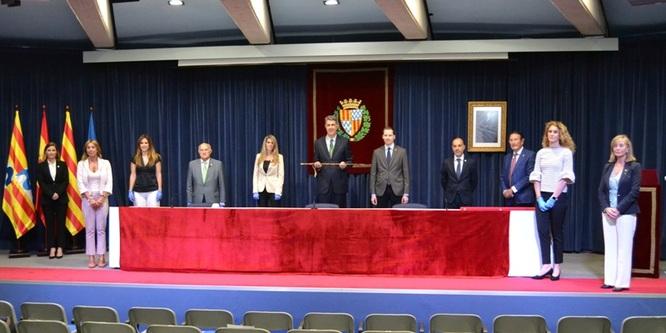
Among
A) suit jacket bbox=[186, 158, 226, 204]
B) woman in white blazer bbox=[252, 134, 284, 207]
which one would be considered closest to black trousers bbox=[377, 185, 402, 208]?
woman in white blazer bbox=[252, 134, 284, 207]

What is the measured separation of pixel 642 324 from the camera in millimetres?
3971

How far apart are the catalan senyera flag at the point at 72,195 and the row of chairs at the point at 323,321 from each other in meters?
3.67

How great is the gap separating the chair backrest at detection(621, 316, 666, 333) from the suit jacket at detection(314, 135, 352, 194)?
410 cm

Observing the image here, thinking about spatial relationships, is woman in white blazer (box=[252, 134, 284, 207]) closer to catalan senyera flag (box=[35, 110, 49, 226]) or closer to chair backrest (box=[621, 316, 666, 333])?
catalan senyera flag (box=[35, 110, 49, 226])

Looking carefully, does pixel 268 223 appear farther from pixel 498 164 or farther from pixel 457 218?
pixel 498 164

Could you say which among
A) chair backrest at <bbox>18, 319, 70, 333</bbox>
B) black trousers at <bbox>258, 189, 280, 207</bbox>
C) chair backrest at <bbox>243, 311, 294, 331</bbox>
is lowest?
chair backrest at <bbox>243, 311, 294, 331</bbox>

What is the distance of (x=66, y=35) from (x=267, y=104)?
108 inches

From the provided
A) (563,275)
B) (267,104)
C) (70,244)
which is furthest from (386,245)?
(70,244)

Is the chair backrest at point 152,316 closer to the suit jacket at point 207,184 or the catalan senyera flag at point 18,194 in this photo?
the suit jacket at point 207,184

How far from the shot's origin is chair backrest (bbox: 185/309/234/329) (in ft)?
14.8

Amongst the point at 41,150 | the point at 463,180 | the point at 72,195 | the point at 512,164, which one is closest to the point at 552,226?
the point at 512,164

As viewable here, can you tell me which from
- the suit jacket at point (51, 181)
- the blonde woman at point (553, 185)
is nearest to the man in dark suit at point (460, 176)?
the blonde woman at point (553, 185)

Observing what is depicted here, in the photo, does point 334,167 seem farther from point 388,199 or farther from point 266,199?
point 266,199

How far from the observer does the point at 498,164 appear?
8.52 meters
